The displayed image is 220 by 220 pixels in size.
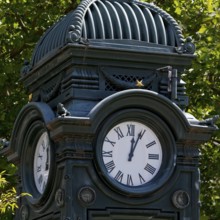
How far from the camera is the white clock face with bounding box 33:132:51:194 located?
31.6 ft

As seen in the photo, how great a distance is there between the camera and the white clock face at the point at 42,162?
962 centimetres

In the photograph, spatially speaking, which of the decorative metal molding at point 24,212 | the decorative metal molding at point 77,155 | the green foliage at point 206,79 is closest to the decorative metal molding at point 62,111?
the decorative metal molding at point 77,155

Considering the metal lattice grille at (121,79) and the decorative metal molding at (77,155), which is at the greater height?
the metal lattice grille at (121,79)

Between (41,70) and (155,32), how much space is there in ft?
3.64

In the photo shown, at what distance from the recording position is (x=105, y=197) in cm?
918

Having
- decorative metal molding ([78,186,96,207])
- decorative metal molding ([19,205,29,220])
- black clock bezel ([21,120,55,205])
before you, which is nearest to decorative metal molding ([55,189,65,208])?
decorative metal molding ([78,186,96,207])

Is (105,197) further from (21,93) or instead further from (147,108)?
(21,93)

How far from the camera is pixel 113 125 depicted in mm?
9297

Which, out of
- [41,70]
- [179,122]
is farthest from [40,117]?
[179,122]

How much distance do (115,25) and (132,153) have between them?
119cm

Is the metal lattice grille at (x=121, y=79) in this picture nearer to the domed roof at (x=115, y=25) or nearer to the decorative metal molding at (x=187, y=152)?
the domed roof at (x=115, y=25)

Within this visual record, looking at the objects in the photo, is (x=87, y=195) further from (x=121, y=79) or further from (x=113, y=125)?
(x=121, y=79)

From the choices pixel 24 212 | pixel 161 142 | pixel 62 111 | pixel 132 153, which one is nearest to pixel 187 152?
pixel 161 142

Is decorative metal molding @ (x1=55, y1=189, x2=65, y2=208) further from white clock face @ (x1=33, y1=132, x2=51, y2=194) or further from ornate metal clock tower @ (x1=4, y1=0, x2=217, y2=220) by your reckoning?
white clock face @ (x1=33, y1=132, x2=51, y2=194)
